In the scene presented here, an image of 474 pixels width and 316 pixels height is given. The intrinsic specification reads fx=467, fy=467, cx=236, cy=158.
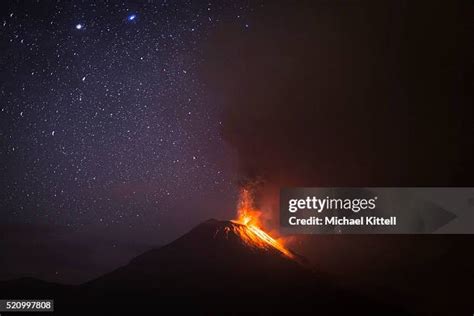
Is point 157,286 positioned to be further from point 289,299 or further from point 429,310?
point 429,310

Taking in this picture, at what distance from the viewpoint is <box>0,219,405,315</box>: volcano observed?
35219 mm

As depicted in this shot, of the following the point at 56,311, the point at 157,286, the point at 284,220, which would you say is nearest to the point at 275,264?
the point at 157,286

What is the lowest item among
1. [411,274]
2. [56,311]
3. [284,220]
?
[56,311]

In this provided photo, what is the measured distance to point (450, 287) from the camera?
71.4m

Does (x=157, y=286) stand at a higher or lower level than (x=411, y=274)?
lower

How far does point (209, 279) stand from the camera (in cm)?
4022

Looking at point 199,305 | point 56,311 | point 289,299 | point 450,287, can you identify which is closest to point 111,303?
point 56,311

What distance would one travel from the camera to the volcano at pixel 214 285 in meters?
35.2

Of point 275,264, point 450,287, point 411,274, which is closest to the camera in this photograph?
point 275,264

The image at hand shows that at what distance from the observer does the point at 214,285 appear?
3869cm

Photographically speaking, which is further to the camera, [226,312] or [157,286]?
[157,286]

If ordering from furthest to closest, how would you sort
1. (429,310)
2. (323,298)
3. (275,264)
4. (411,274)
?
(411,274) < (429,310) < (275,264) < (323,298)

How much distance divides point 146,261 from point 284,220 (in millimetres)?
31937

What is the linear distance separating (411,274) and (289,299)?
52675 mm
